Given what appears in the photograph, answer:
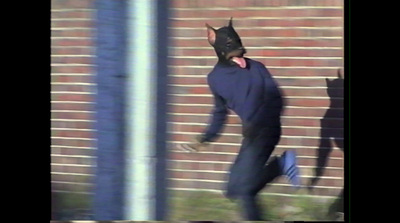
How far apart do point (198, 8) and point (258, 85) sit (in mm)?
388

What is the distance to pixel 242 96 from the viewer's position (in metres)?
2.99

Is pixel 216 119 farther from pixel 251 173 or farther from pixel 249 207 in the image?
pixel 249 207

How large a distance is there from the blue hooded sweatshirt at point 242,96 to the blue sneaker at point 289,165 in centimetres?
14

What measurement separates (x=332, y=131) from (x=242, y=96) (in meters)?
0.38

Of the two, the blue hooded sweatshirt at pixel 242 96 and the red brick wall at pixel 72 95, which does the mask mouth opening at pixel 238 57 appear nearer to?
the blue hooded sweatshirt at pixel 242 96

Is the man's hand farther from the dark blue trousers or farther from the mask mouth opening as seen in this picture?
the mask mouth opening

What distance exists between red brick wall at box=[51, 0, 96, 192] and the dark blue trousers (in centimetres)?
58

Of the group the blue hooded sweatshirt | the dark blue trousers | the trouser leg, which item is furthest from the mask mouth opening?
the trouser leg

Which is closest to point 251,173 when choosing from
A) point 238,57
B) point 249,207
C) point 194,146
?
point 249,207

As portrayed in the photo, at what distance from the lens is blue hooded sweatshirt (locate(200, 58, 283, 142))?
2977mm

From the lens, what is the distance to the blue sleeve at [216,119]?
298cm

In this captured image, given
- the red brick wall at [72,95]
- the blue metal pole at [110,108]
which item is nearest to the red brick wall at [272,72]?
the blue metal pole at [110,108]

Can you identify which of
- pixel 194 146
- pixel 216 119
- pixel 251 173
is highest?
pixel 216 119
